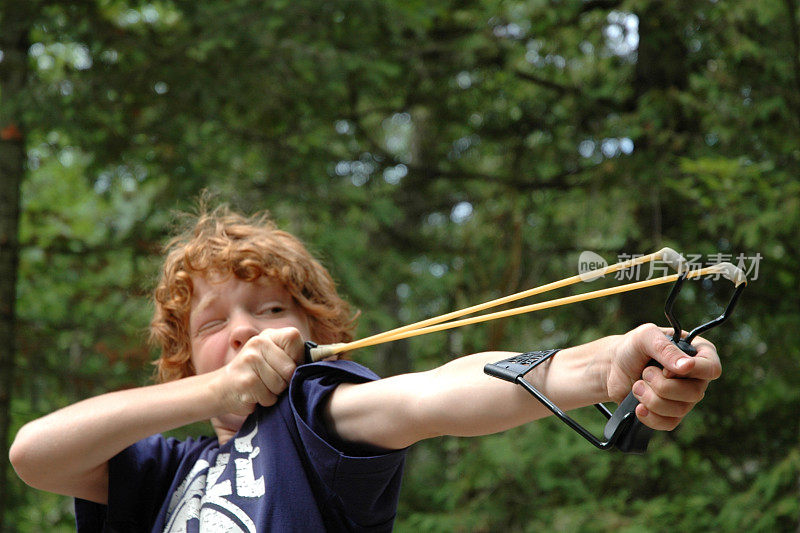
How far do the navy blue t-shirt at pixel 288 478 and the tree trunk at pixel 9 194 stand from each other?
8.76ft

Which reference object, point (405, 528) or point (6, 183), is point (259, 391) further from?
point (405, 528)

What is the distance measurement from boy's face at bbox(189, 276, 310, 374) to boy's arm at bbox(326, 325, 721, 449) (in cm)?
42

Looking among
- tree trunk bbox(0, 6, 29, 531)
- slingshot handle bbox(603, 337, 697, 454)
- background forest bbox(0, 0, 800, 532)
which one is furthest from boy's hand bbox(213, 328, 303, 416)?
tree trunk bbox(0, 6, 29, 531)

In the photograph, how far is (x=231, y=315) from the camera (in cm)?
167

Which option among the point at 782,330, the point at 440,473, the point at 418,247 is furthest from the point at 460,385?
the point at 440,473

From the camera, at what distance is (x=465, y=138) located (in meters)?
5.56

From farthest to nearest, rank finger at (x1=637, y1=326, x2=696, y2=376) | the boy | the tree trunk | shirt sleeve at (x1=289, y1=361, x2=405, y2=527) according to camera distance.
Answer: the tree trunk
shirt sleeve at (x1=289, y1=361, x2=405, y2=527)
the boy
finger at (x1=637, y1=326, x2=696, y2=376)

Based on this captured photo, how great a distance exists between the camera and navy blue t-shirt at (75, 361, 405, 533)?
1.29 m

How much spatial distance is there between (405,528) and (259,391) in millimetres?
3706

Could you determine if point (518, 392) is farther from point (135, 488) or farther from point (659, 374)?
point (135, 488)

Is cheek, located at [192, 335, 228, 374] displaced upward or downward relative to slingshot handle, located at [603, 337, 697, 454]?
upward

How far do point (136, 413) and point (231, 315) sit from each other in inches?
11.7

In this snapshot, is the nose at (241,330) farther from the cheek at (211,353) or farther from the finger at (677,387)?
the finger at (677,387)

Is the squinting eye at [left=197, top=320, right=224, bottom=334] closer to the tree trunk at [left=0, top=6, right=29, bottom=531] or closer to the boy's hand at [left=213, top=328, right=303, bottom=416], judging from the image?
the boy's hand at [left=213, top=328, right=303, bottom=416]
